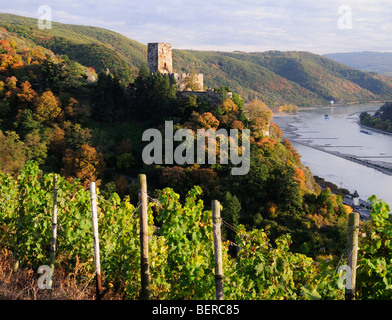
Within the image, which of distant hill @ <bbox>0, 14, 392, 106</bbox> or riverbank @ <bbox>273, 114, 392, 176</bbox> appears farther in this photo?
distant hill @ <bbox>0, 14, 392, 106</bbox>

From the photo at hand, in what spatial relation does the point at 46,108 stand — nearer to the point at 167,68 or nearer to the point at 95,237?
the point at 167,68

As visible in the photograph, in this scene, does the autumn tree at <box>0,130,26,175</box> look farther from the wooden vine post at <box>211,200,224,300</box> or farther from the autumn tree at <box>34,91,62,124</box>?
the wooden vine post at <box>211,200,224,300</box>

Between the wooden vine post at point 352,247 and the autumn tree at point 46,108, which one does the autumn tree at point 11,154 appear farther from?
→ the wooden vine post at point 352,247

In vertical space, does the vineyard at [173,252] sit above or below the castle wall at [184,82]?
below

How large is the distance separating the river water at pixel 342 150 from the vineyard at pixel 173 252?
2832cm

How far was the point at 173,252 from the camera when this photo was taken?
16.8ft

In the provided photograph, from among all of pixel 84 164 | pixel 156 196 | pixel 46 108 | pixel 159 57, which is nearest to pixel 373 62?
pixel 159 57

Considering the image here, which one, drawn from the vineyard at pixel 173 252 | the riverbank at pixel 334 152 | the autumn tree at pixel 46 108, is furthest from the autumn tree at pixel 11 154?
the riverbank at pixel 334 152

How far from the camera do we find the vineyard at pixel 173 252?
4605 millimetres

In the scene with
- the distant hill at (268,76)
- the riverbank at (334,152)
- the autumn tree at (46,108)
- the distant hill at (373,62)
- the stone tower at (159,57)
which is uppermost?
the distant hill at (373,62)

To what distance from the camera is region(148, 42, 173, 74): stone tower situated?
3438 centimetres

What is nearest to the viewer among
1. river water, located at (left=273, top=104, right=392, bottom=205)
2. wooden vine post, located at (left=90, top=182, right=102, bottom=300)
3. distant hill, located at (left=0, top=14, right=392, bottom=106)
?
wooden vine post, located at (left=90, top=182, right=102, bottom=300)

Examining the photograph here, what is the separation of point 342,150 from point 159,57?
3008cm

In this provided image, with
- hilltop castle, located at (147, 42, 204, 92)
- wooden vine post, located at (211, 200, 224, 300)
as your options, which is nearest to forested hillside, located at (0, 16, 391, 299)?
wooden vine post, located at (211, 200, 224, 300)
